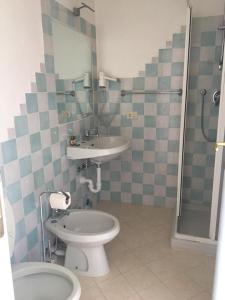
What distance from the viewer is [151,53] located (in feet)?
8.54

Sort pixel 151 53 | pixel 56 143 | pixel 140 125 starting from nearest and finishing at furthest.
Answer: pixel 56 143 < pixel 151 53 < pixel 140 125

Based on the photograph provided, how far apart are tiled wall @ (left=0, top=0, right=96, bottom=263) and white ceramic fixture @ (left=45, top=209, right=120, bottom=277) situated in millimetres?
192

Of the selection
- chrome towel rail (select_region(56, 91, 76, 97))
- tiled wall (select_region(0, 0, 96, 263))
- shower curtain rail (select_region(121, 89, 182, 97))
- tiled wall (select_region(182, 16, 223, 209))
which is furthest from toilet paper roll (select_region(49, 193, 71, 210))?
tiled wall (select_region(182, 16, 223, 209))

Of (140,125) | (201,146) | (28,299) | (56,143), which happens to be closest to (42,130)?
(56,143)

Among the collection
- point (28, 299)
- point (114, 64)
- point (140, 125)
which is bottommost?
point (28, 299)

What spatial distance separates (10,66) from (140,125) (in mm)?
1622

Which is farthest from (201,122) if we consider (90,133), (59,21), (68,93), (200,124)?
(59,21)

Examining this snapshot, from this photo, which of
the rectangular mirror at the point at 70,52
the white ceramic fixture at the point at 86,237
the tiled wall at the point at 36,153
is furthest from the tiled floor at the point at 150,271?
the rectangular mirror at the point at 70,52

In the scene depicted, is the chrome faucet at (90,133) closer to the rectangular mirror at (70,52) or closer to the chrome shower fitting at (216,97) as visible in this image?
the rectangular mirror at (70,52)

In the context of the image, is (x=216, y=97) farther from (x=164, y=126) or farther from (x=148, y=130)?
(x=148, y=130)

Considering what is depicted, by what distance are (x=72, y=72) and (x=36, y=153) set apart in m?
0.90

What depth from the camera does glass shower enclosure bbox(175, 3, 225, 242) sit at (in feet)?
7.96

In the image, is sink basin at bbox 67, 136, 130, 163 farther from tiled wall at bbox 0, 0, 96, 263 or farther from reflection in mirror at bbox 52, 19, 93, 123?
reflection in mirror at bbox 52, 19, 93, 123

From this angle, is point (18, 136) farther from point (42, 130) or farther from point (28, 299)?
point (28, 299)
